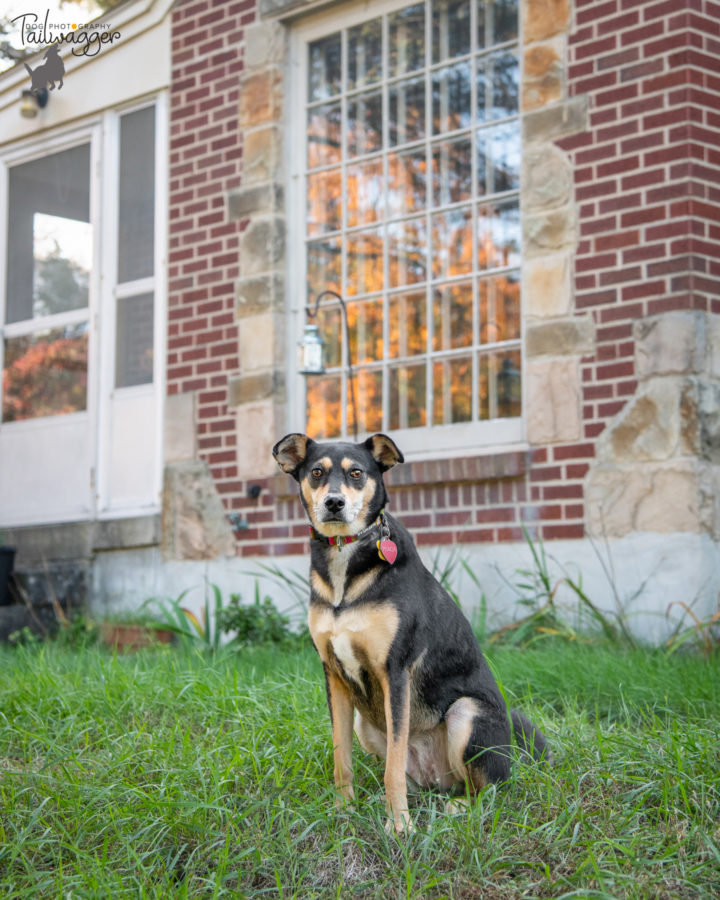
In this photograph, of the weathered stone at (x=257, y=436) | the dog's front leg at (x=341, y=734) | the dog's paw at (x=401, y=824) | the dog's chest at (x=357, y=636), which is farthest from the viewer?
the weathered stone at (x=257, y=436)

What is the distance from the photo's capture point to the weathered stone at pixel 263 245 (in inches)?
274

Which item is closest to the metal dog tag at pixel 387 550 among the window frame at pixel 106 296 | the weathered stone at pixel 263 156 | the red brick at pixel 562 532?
the red brick at pixel 562 532

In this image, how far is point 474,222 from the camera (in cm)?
630

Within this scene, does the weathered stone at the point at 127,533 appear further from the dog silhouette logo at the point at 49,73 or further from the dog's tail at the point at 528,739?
the dog's tail at the point at 528,739

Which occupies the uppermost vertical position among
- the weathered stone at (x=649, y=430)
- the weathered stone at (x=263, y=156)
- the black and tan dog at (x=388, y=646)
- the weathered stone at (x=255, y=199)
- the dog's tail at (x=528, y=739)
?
the weathered stone at (x=263, y=156)

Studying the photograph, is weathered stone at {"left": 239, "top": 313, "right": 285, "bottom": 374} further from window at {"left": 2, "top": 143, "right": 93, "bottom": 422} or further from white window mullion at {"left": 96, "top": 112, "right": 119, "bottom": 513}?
window at {"left": 2, "top": 143, "right": 93, "bottom": 422}

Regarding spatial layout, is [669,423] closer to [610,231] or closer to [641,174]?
[610,231]

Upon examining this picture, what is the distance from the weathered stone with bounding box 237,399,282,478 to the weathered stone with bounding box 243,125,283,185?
1.49 m

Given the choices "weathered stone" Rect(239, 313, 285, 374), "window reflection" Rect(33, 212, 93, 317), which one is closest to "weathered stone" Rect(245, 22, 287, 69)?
"weathered stone" Rect(239, 313, 285, 374)

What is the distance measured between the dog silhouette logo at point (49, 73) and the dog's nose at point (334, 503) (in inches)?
248

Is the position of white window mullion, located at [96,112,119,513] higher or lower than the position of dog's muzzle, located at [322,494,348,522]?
higher

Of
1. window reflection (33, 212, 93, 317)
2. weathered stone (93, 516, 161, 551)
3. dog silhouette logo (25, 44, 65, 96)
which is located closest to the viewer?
weathered stone (93, 516, 161, 551)

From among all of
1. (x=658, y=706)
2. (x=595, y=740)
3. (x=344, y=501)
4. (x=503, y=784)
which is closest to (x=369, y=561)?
(x=344, y=501)

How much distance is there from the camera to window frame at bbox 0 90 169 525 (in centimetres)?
762
